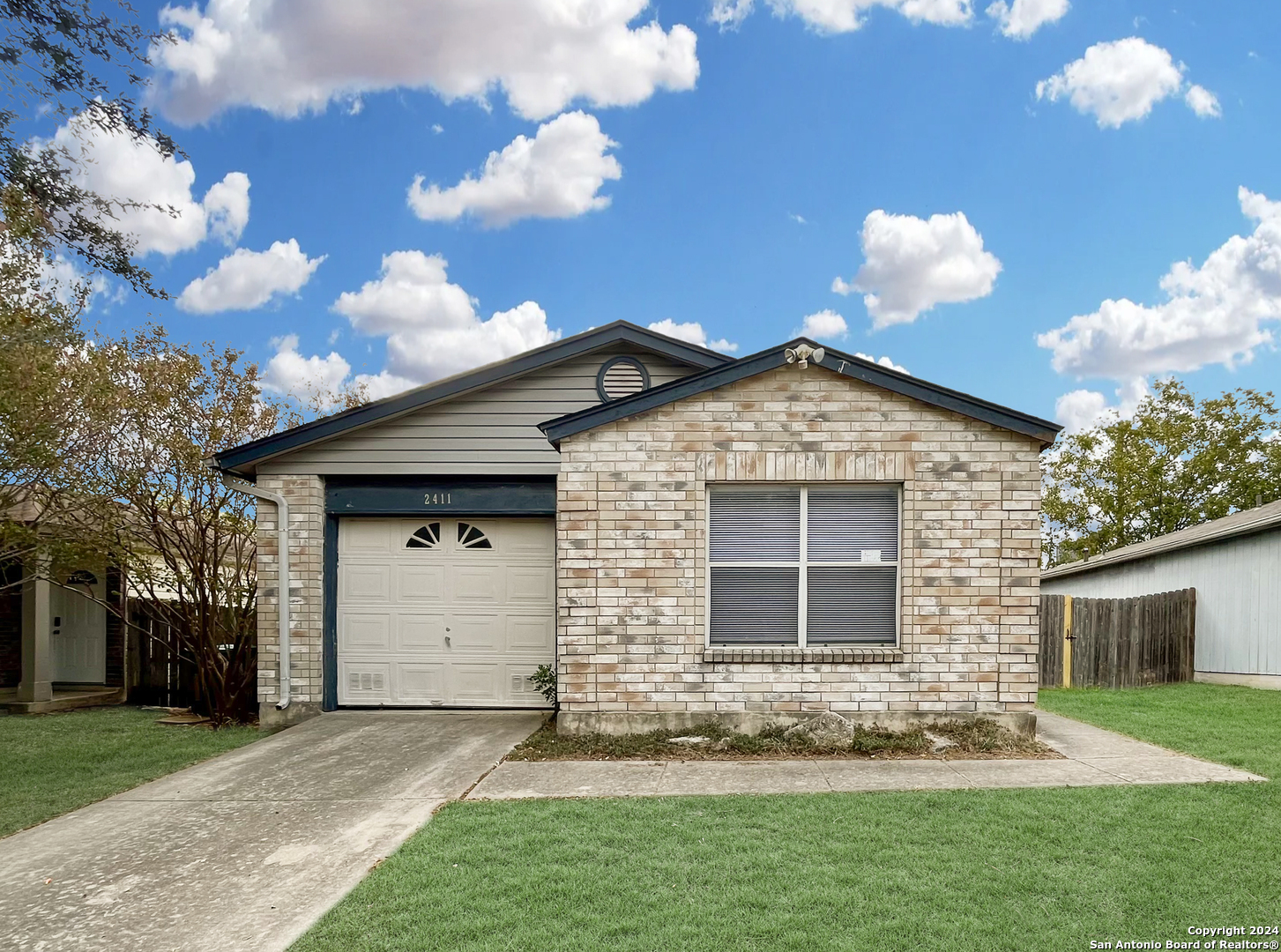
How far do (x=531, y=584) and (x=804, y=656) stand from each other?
3.54 m

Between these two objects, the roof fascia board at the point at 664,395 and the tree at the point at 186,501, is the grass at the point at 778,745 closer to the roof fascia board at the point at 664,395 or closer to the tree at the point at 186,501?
the roof fascia board at the point at 664,395

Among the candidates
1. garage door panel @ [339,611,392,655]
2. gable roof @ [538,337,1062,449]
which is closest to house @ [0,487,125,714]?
garage door panel @ [339,611,392,655]

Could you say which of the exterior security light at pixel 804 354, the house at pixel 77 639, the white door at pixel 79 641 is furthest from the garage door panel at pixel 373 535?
the white door at pixel 79 641

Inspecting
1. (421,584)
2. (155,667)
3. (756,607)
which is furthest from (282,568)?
(756,607)

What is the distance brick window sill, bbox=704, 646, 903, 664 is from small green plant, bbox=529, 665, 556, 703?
2.31 metres

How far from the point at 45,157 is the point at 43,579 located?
683cm

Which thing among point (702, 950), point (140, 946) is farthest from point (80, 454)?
point (702, 950)

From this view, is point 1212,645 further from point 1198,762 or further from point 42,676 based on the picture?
point 42,676

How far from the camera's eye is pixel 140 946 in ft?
13.2

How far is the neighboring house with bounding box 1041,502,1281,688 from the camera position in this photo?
45.0 ft

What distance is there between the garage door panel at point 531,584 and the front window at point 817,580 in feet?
8.33

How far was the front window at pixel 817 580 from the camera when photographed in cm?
808

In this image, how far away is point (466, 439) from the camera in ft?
32.2

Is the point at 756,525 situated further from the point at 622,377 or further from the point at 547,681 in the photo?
the point at 547,681
